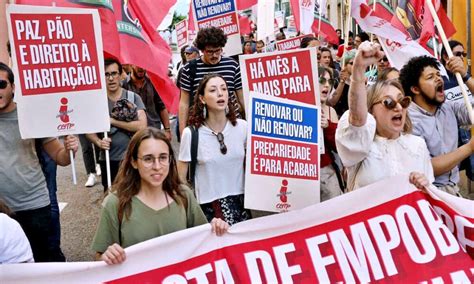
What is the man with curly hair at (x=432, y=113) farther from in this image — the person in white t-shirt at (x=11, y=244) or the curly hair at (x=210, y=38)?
the person in white t-shirt at (x=11, y=244)

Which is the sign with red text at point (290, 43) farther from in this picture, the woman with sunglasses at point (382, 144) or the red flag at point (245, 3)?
the woman with sunglasses at point (382, 144)

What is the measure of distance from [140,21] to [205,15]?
250 cm

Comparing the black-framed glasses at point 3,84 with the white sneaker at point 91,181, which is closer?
the black-framed glasses at point 3,84

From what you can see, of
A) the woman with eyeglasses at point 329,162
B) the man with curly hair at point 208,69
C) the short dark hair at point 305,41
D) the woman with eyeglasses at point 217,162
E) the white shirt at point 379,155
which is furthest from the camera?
the short dark hair at point 305,41

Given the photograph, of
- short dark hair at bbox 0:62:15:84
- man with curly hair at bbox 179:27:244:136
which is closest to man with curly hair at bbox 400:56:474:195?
man with curly hair at bbox 179:27:244:136

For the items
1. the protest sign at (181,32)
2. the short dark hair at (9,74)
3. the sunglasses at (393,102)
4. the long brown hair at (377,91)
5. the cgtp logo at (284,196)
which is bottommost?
the cgtp logo at (284,196)

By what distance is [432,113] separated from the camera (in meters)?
4.01

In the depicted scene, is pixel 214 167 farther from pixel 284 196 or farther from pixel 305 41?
pixel 305 41

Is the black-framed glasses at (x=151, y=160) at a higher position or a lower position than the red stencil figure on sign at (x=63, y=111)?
lower

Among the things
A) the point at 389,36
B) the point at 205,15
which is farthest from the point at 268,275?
the point at 205,15

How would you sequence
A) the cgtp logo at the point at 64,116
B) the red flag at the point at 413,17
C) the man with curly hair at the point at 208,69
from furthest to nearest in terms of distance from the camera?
1. the red flag at the point at 413,17
2. the man with curly hair at the point at 208,69
3. the cgtp logo at the point at 64,116

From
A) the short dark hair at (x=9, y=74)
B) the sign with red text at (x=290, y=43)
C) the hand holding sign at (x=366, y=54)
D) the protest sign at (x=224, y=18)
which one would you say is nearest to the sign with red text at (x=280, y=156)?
the hand holding sign at (x=366, y=54)

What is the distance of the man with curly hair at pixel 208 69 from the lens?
5613mm

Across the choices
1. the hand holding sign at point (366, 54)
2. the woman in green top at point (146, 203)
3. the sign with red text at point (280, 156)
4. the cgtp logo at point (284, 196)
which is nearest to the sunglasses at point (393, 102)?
the hand holding sign at point (366, 54)
